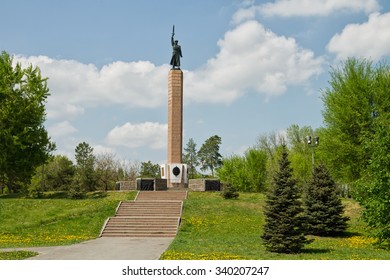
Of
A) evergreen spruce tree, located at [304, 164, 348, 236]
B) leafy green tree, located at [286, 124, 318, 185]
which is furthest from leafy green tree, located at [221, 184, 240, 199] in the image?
leafy green tree, located at [286, 124, 318, 185]

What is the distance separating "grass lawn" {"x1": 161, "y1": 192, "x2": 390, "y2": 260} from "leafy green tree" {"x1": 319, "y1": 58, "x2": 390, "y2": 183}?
3137 mm

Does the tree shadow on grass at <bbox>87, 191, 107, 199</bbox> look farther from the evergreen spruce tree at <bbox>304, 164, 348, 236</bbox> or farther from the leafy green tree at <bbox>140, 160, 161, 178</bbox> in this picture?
the leafy green tree at <bbox>140, 160, 161, 178</bbox>

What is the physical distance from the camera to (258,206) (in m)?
30.4

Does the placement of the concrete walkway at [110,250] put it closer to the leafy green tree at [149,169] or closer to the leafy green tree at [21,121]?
the leafy green tree at [21,121]

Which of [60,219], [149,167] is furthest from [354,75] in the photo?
[149,167]

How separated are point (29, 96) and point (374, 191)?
99.8 feet

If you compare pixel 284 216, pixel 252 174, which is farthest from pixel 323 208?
pixel 252 174

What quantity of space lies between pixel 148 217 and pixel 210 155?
2575 inches

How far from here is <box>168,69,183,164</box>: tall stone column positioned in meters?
39.2

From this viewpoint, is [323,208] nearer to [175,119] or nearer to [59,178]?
[175,119]

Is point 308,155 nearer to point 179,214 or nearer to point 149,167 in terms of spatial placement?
point 149,167

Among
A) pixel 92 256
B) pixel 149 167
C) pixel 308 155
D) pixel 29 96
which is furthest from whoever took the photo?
pixel 149 167

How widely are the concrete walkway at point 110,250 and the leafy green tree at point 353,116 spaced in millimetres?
17914

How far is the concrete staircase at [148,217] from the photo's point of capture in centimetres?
2403
